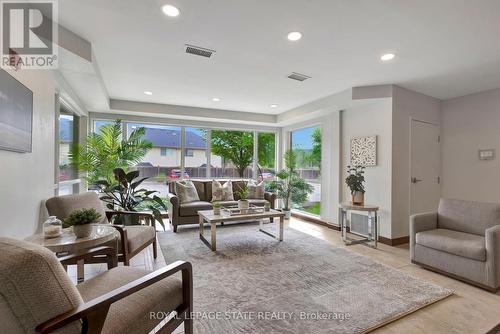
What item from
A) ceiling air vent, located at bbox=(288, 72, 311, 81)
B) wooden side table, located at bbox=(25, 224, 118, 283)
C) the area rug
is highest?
ceiling air vent, located at bbox=(288, 72, 311, 81)

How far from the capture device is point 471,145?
4059mm

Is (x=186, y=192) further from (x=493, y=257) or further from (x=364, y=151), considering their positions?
(x=493, y=257)

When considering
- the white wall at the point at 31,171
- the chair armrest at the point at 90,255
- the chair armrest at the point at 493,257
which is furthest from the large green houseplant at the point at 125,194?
the chair armrest at the point at 493,257

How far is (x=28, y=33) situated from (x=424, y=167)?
5.40 metres

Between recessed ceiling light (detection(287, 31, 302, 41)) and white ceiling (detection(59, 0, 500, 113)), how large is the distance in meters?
0.06

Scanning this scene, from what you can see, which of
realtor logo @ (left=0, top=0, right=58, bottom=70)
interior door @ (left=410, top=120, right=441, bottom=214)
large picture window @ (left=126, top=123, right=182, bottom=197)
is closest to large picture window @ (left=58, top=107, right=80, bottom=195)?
large picture window @ (left=126, top=123, right=182, bottom=197)

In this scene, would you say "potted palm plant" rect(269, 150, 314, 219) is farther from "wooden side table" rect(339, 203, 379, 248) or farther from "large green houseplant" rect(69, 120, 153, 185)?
"large green houseplant" rect(69, 120, 153, 185)

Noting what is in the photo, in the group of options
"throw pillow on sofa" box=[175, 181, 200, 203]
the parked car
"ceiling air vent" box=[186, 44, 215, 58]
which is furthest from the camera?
the parked car

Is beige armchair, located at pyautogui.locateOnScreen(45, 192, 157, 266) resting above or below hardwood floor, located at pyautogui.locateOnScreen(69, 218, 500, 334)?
above

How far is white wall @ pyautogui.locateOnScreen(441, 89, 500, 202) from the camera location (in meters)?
3.80

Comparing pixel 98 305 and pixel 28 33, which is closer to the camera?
pixel 98 305

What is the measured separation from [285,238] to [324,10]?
311 centimetres

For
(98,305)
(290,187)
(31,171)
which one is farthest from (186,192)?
(98,305)

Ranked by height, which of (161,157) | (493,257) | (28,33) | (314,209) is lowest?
(314,209)
